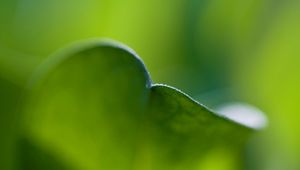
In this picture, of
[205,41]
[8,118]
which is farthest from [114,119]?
[205,41]

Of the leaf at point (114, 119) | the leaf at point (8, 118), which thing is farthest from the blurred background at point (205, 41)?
the leaf at point (114, 119)

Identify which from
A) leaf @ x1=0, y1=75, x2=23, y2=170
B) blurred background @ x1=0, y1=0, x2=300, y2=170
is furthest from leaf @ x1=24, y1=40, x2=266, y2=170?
blurred background @ x1=0, y1=0, x2=300, y2=170

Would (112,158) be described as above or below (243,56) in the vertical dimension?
below

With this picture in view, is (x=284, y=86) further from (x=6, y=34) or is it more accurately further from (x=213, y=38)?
(x=6, y=34)

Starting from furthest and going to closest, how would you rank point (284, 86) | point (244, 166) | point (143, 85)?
point (284, 86) < point (244, 166) < point (143, 85)

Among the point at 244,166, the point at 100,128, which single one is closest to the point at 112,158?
the point at 100,128

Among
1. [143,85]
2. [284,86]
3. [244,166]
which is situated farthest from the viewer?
[284,86]

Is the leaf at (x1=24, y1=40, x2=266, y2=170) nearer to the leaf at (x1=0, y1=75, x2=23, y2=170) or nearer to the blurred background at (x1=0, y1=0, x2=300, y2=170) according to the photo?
the leaf at (x1=0, y1=75, x2=23, y2=170)
